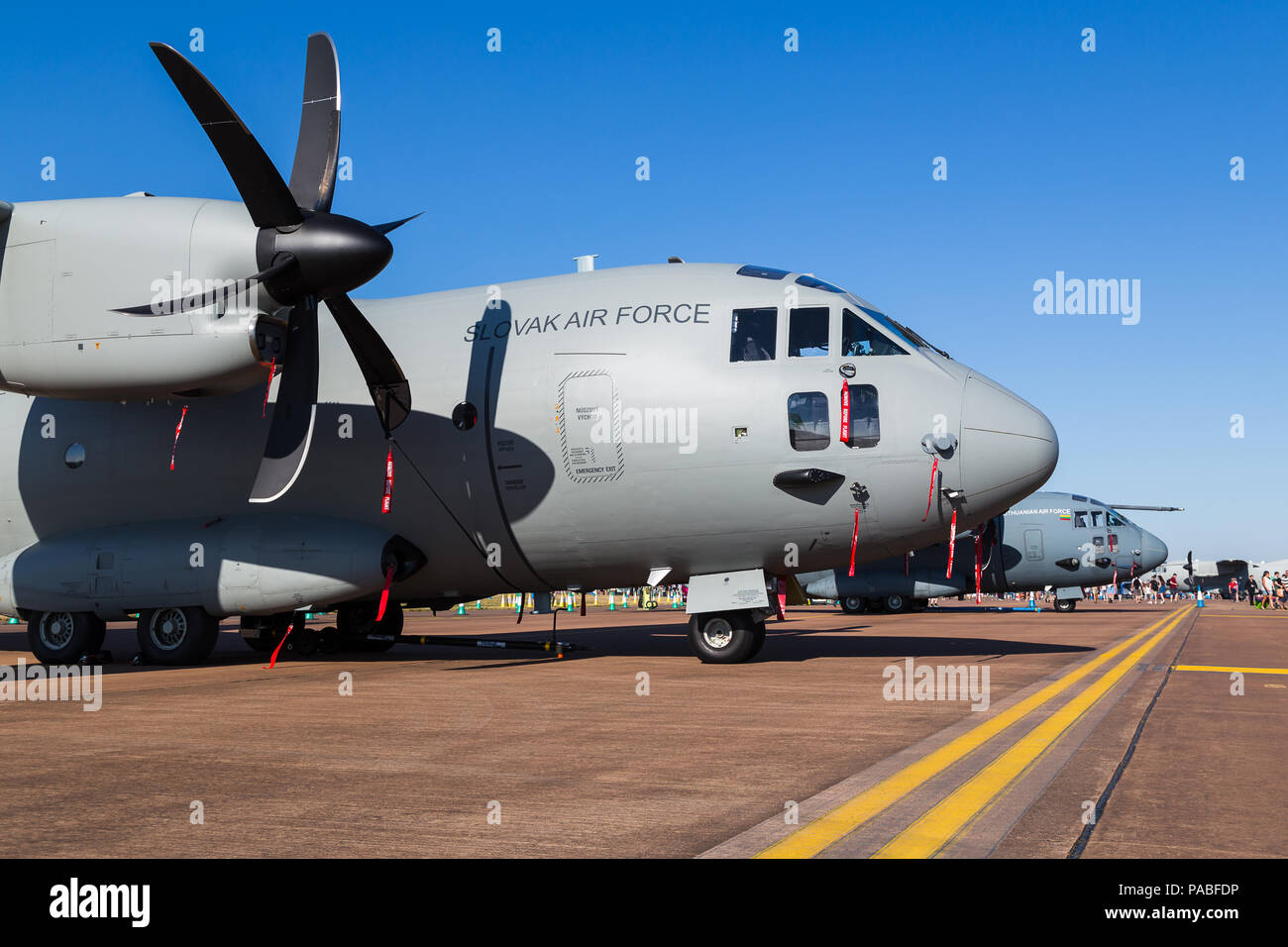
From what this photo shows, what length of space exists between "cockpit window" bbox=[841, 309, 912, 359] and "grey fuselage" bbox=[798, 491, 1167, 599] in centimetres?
2676

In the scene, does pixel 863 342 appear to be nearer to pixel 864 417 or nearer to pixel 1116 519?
pixel 864 417

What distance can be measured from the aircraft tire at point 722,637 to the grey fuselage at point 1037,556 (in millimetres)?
25726

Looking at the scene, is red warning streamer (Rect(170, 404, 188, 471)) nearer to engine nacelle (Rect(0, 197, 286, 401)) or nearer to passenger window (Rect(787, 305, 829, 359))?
engine nacelle (Rect(0, 197, 286, 401))

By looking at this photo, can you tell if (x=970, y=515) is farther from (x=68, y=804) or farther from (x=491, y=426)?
(x=68, y=804)

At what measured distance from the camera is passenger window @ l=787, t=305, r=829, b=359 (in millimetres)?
13961

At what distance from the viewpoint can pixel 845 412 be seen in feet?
44.7

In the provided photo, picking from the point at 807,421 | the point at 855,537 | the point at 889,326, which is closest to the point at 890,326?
the point at 889,326

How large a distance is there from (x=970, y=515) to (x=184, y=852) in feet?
37.3

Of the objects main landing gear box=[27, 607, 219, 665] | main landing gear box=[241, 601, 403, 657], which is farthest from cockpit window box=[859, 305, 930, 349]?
main landing gear box=[27, 607, 219, 665]

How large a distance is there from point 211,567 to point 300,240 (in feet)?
18.1
